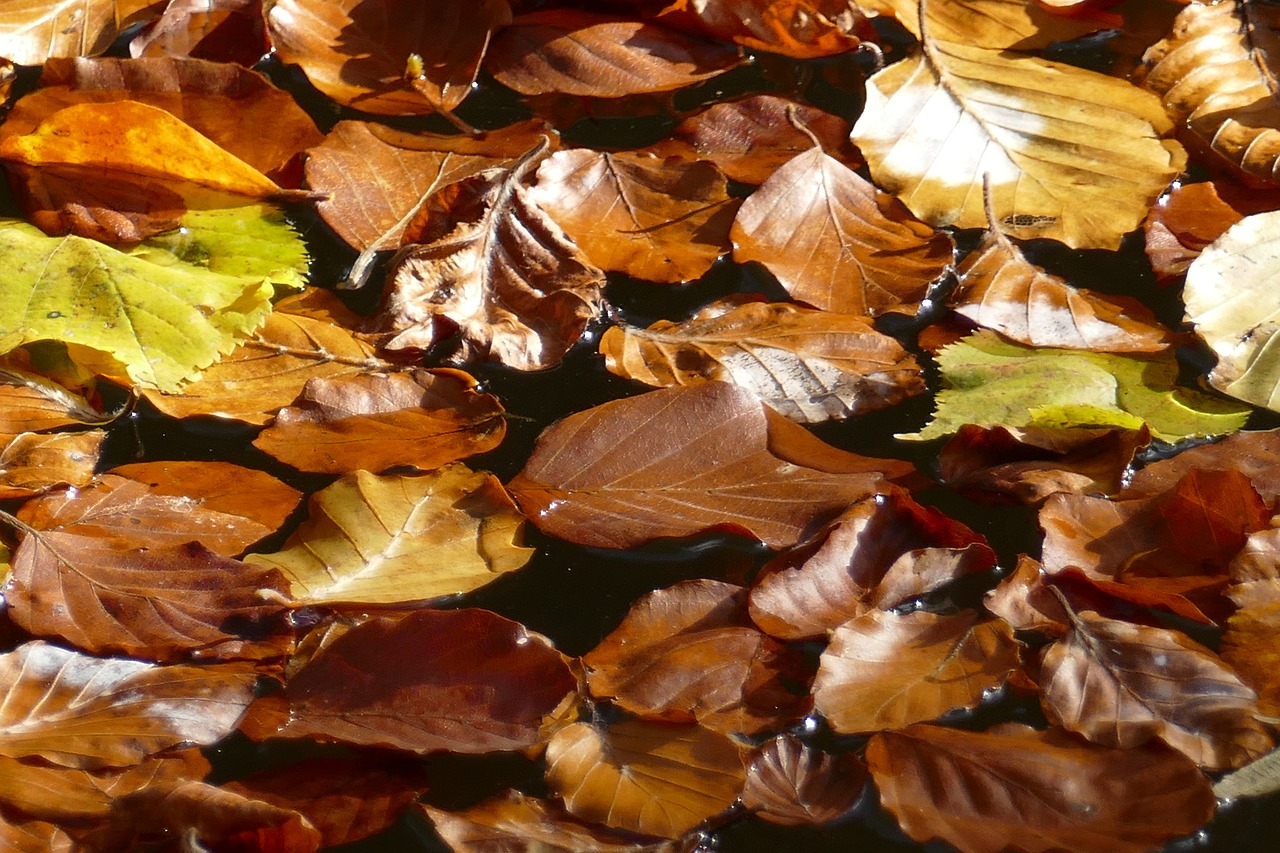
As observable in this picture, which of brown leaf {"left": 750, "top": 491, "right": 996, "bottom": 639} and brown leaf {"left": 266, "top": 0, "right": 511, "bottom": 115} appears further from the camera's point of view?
brown leaf {"left": 266, "top": 0, "right": 511, "bottom": 115}

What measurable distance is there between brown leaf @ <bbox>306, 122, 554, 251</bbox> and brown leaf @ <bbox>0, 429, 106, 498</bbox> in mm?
399

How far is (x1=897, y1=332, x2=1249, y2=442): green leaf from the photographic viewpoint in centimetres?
122

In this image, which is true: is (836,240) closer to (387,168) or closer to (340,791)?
(387,168)

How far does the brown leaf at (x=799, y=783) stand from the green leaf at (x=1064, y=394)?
386mm

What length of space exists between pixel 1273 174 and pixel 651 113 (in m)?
0.80

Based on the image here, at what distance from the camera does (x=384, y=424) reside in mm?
1278

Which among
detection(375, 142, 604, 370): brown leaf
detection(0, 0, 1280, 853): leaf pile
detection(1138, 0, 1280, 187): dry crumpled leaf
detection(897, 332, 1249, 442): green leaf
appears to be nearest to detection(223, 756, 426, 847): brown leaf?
detection(0, 0, 1280, 853): leaf pile

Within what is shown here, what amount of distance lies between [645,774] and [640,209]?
770mm

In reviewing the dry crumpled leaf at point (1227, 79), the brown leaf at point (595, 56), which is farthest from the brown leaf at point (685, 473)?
the dry crumpled leaf at point (1227, 79)

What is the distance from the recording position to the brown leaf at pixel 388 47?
5.57 ft

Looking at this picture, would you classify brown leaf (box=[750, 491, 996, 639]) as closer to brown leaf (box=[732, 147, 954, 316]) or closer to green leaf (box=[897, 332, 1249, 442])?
green leaf (box=[897, 332, 1249, 442])

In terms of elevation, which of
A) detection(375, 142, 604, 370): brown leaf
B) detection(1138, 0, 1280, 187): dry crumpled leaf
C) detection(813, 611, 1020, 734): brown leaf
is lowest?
detection(813, 611, 1020, 734): brown leaf

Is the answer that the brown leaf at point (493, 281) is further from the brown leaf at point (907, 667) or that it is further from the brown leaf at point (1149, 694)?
the brown leaf at point (1149, 694)

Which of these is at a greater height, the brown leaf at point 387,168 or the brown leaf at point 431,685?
the brown leaf at point 387,168
